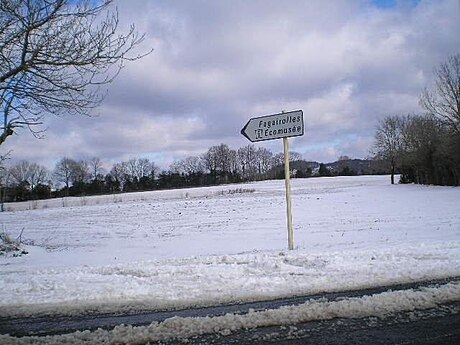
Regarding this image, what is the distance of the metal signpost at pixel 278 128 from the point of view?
8.75 meters

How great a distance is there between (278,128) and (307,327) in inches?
213

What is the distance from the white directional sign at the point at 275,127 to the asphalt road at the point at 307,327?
4.42 metres

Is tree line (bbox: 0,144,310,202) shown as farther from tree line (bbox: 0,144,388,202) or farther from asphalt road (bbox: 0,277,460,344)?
asphalt road (bbox: 0,277,460,344)

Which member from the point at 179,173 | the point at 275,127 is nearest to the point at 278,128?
the point at 275,127

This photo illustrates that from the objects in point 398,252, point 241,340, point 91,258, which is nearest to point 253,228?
point 91,258

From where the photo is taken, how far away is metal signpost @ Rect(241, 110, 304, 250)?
875cm

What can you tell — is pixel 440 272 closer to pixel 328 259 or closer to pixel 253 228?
pixel 328 259

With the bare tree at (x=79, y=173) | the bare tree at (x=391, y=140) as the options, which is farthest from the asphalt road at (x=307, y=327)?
the bare tree at (x=79, y=173)

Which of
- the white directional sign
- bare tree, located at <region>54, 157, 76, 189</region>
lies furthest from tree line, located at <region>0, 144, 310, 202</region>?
the white directional sign

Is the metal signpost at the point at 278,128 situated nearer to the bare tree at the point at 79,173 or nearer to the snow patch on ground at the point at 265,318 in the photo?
the snow patch on ground at the point at 265,318

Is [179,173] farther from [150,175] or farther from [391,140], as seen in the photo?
[391,140]

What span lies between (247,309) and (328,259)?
3.27 meters

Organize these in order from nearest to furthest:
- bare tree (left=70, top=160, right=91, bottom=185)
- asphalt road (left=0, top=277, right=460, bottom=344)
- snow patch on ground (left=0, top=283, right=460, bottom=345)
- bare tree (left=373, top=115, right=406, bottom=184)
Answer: asphalt road (left=0, top=277, right=460, bottom=344) < snow patch on ground (left=0, top=283, right=460, bottom=345) < bare tree (left=373, top=115, right=406, bottom=184) < bare tree (left=70, top=160, right=91, bottom=185)

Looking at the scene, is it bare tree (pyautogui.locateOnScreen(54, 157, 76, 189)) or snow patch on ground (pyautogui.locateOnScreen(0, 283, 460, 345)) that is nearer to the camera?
snow patch on ground (pyautogui.locateOnScreen(0, 283, 460, 345))
